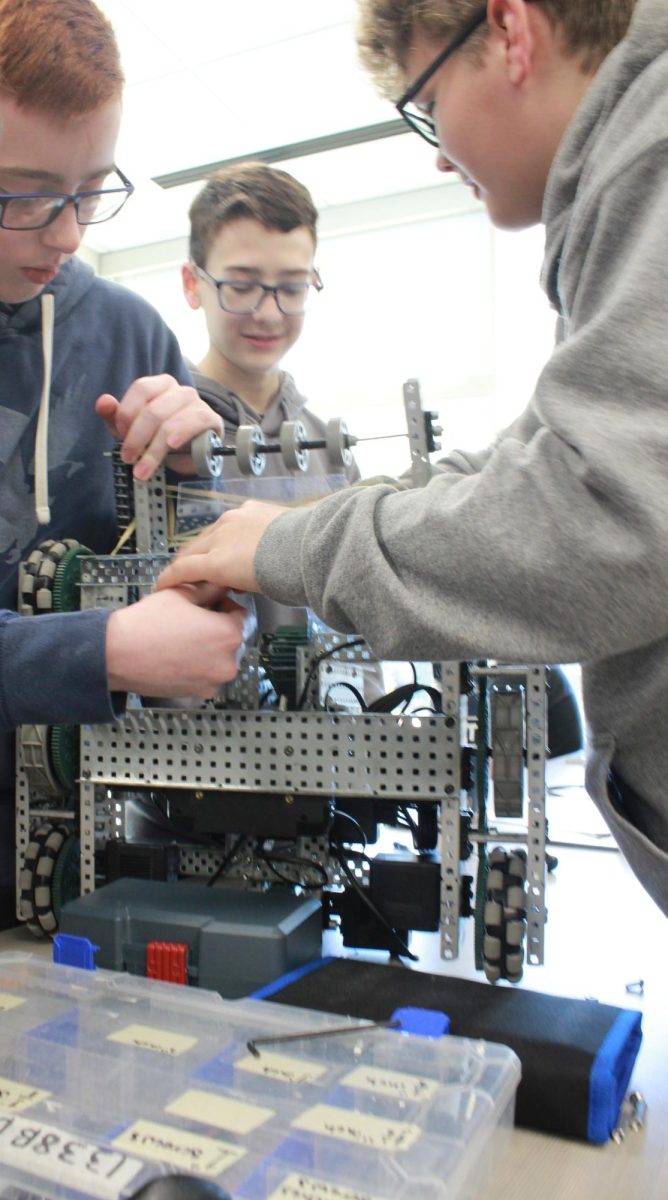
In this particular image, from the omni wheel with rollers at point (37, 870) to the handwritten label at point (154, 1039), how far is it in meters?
0.47

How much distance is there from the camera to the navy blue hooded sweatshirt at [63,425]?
3.27 ft

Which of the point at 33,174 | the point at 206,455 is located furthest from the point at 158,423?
the point at 33,174

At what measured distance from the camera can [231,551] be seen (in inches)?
33.9

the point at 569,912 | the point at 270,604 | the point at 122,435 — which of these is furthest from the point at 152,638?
the point at 569,912

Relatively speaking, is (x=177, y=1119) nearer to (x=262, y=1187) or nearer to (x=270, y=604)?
(x=262, y=1187)

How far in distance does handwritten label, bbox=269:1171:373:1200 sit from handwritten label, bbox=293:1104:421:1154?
4 cm

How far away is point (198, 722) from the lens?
3.48 ft

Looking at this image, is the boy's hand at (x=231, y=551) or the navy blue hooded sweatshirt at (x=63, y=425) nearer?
the boy's hand at (x=231, y=551)

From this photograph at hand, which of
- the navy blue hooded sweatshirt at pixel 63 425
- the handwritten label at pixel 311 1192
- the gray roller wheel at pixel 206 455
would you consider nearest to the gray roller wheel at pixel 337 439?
the gray roller wheel at pixel 206 455

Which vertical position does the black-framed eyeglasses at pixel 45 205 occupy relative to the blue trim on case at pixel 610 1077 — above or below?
above

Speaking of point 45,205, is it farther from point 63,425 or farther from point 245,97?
point 245,97

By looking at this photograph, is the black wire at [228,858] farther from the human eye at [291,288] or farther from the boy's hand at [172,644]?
the human eye at [291,288]

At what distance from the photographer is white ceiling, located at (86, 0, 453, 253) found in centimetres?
324

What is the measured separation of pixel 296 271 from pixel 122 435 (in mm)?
740
